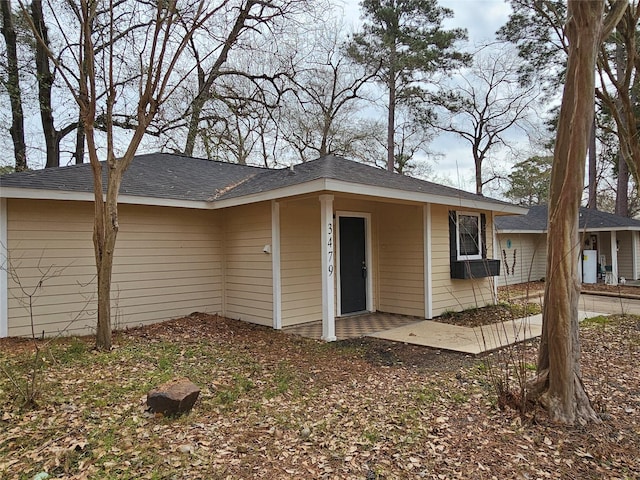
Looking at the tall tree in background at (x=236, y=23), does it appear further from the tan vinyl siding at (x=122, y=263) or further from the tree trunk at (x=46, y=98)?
the tree trunk at (x=46, y=98)

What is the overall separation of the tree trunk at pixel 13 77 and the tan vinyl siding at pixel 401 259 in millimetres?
10077

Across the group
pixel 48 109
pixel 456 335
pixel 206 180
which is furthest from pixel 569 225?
pixel 48 109

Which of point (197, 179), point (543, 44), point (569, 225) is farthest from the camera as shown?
point (543, 44)

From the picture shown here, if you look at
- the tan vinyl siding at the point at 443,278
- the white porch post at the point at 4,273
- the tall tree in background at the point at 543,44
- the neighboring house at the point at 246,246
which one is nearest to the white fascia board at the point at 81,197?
the neighboring house at the point at 246,246

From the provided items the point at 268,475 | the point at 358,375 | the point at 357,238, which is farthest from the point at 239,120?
the point at 268,475

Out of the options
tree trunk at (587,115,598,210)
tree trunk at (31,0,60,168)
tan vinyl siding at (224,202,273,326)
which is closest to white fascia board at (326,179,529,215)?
tree trunk at (587,115,598,210)

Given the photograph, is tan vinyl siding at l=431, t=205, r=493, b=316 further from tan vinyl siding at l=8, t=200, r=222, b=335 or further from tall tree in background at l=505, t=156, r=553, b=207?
tall tree in background at l=505, t=156, r=553, b=207

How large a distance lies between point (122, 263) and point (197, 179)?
247 centimetres

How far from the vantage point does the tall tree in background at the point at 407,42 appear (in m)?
14.3

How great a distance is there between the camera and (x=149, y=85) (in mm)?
4883

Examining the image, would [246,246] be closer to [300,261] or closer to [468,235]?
[300,261]

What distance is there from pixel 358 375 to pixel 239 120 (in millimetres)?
12027

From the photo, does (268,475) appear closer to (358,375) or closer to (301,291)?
(358,375)

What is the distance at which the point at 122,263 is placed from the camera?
6.22 metres
